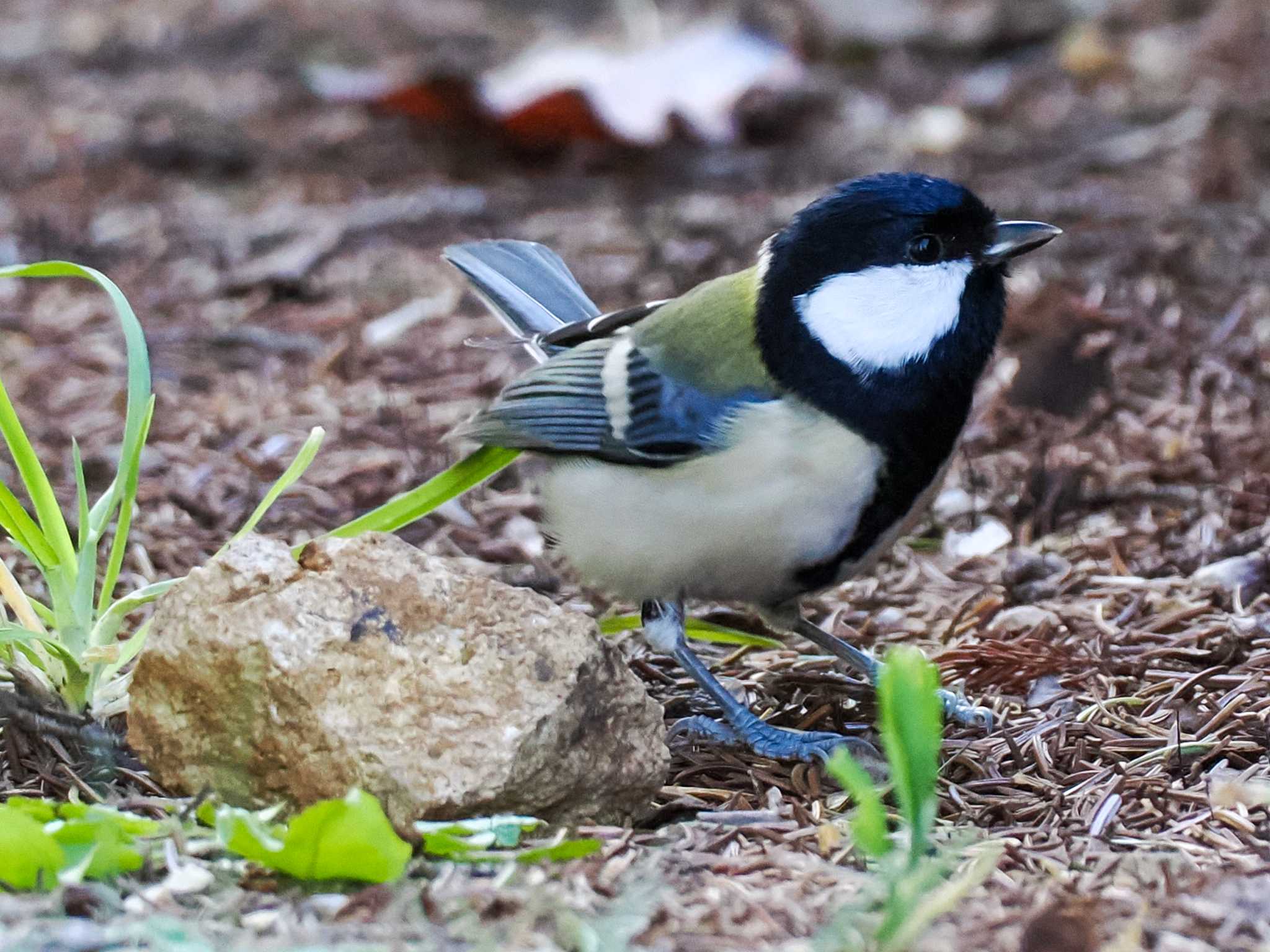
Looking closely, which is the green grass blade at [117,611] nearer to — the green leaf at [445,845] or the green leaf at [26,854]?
the green leaf at [26,854]

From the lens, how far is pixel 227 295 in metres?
5.20

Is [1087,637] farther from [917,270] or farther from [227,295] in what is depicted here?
[227,295]

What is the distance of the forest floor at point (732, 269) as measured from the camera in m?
2.16

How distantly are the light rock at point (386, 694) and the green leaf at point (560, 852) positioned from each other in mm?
120

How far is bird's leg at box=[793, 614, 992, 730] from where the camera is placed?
2941mm

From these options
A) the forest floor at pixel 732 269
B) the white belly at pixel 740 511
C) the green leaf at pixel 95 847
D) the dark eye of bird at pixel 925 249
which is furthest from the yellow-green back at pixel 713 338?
the green leaf at pixel 95 847

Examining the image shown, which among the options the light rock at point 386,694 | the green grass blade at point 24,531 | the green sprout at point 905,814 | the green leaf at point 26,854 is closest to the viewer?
the green sprout at point 905,814

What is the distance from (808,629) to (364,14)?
557 cm

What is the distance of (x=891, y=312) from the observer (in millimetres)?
2896

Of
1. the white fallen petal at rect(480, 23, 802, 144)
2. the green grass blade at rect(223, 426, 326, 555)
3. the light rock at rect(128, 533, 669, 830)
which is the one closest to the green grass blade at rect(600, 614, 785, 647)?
the light rock at rect(128, 533, 669, 830)

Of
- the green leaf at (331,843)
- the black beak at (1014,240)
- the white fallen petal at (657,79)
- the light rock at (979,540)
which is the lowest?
the light rock at (979,540)

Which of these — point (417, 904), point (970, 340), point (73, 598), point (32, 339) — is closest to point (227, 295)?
point (32, 339)

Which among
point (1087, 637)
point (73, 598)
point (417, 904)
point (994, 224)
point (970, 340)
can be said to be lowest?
point (1087, 637)

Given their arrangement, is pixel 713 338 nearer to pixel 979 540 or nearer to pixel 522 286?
pixel 522 286
